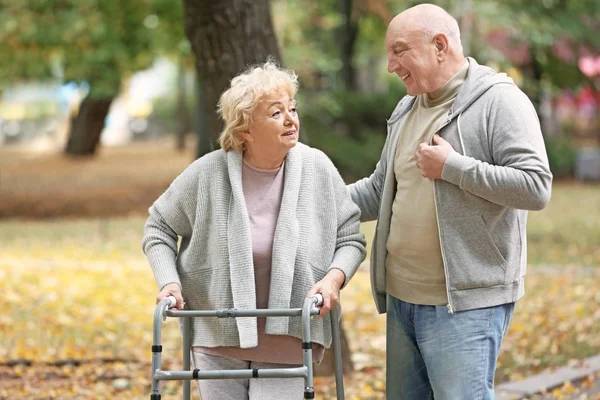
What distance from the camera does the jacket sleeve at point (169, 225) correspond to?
3729 mm

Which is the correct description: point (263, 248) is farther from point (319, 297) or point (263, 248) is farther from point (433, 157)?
point (433, 157)

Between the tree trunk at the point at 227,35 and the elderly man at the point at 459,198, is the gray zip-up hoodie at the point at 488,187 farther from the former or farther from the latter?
the tree trunk at the point at 227,35

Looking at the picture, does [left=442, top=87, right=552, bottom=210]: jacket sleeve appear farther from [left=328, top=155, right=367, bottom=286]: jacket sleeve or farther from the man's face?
[left=328, top=155, right=367, bottom=286]: jacket sleeve

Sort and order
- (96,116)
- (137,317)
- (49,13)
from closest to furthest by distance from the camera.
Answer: (137,317)
(49,13)
(96,116)

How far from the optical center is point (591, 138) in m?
41.0

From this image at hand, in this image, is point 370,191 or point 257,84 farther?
point 370,191

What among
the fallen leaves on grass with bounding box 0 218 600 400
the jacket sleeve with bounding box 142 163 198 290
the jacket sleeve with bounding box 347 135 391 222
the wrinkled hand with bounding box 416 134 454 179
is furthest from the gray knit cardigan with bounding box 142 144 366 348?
the fallen leaves on grass with bounding box 0 218 600 400

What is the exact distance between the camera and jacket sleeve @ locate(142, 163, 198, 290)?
3729mm

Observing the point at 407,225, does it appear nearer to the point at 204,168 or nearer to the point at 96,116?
the point at 204,168

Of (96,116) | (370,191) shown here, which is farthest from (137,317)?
(96,116)

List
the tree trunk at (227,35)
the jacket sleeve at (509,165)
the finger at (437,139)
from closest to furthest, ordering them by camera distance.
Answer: the jacket sleeve at (509,165)
the finger at (437,139)
the tree trunk at (227,35)

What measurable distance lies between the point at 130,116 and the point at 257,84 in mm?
45758

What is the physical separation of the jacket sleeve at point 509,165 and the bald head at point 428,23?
0.29 metres

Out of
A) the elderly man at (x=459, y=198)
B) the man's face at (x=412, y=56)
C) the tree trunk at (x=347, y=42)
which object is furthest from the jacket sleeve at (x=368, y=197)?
the tree trunk at (x=347, y=42)
